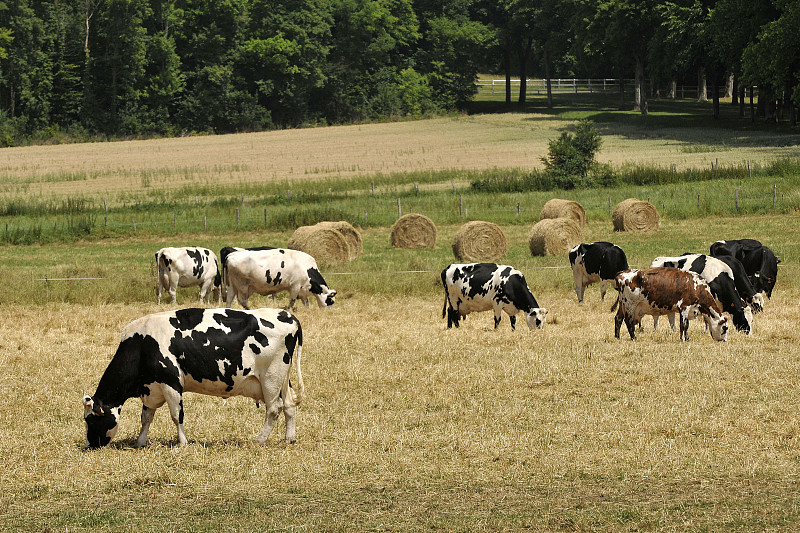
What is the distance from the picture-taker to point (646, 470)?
36.4 feet

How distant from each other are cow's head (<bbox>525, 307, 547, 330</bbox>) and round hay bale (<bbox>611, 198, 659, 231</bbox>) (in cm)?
1792

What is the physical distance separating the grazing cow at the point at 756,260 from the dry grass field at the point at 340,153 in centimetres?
3323

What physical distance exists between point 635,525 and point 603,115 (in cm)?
8965

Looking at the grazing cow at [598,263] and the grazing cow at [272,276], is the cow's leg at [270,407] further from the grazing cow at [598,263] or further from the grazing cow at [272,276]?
the grazing cow at [598,263]

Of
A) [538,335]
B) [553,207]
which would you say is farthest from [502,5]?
[538,335]

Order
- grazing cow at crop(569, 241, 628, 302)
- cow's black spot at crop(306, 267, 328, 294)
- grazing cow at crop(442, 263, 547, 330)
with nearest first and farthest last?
1. grazing cow at crop(442, 263, 547, 330)
2. cow's black spot at crop(306, 267, 328, 294)
3. grazing cow at crop(569, 241, 628, 302)

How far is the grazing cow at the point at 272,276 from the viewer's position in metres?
23.8

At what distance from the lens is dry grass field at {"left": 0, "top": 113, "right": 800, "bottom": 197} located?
6238 cm

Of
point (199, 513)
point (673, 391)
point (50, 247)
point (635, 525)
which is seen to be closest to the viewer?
point (635, 525)

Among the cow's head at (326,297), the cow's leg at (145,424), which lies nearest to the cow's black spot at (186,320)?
the cow's leg at (145,424)

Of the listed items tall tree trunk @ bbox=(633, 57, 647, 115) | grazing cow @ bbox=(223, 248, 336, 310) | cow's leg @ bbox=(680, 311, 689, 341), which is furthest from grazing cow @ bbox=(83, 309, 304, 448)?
tall tree trunk @ bbox=(633, 57, 647, 115)

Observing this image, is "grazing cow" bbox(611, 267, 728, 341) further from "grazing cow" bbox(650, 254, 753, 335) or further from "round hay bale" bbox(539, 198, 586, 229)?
"round hay bale" bbox(539, 198, 586, 229)

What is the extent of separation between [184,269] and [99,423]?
14.0m

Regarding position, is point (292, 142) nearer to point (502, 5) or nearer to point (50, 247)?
point (502, 5)
